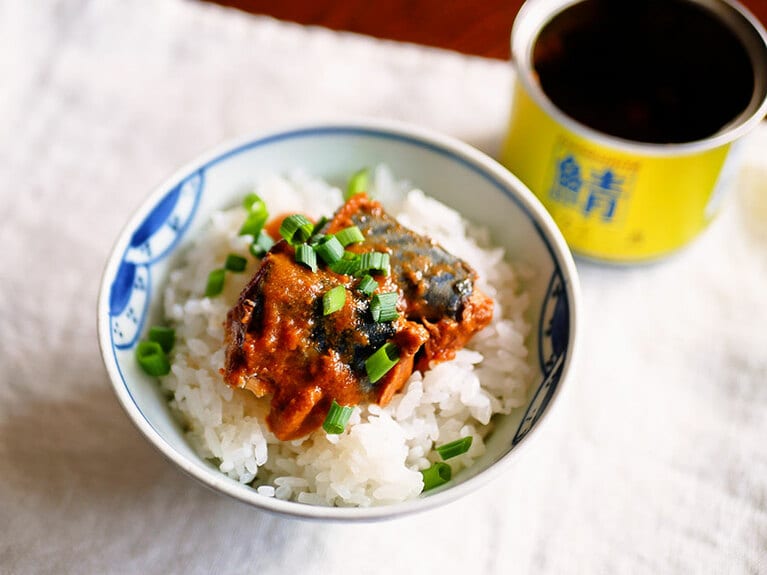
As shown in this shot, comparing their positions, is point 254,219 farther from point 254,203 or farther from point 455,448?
point 455,448

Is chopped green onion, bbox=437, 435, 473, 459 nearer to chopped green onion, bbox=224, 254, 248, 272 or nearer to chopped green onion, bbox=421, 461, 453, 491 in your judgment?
chopped green onion, bbox=421, 461, 453, 491

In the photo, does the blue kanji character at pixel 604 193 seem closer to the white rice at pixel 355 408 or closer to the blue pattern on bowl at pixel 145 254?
the white rice at pixel 355 408

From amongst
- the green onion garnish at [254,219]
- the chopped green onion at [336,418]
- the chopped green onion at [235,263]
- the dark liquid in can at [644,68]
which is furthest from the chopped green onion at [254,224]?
the dark liquid in can at [644,68]

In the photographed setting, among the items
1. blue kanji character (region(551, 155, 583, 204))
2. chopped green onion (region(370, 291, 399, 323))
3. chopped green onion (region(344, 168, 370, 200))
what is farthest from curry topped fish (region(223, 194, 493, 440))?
blue kanji character (region(551, 155, 583, 204))

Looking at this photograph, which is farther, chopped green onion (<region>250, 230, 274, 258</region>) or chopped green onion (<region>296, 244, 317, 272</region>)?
chopped green onion (<region>250, 230, 274, 258</region>)

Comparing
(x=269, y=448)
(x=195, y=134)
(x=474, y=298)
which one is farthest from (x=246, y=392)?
(x=195, y=134)

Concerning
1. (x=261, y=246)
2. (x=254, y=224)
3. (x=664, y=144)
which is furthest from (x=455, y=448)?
(x=664, y=144)

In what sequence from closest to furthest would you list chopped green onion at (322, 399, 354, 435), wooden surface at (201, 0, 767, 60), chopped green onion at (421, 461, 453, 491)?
chopped green onion at (322, 399, 354, 435) < chopped green onion at (421, 461, 453, 491) < wooden surface at (201, 0, 767, 60)
